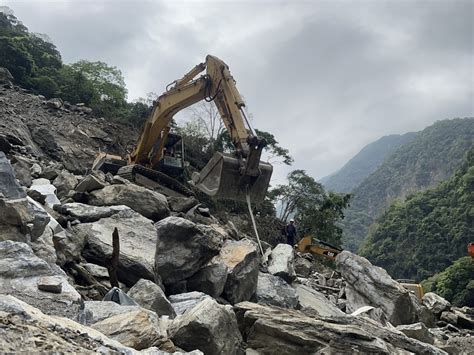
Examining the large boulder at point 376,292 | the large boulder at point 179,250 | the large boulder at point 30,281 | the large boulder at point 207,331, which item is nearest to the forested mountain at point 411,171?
the large boulder at point 376,292

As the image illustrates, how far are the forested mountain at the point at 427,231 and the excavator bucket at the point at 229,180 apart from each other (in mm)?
31568

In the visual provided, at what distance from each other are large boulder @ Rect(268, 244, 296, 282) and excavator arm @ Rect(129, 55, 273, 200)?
105 centimetres

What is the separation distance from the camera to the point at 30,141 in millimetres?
14859

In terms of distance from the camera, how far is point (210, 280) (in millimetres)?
5555

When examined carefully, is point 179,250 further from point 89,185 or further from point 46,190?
point 89,185

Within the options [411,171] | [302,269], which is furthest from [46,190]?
[411,171]

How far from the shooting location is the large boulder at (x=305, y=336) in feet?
12.6

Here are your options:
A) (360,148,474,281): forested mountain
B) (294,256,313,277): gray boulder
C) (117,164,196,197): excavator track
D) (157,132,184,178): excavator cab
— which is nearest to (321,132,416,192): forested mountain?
(360,148,474,281): forested mountain

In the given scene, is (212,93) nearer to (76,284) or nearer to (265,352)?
(76,284)

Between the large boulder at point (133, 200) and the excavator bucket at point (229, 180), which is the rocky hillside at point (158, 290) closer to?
the large boulder at point (133, 200)

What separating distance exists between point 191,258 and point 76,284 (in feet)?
4.35

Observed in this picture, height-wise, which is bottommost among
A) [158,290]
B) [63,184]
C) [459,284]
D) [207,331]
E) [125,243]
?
[459,284]

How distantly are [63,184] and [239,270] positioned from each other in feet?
13.4

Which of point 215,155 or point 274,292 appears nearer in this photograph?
point 274,292
